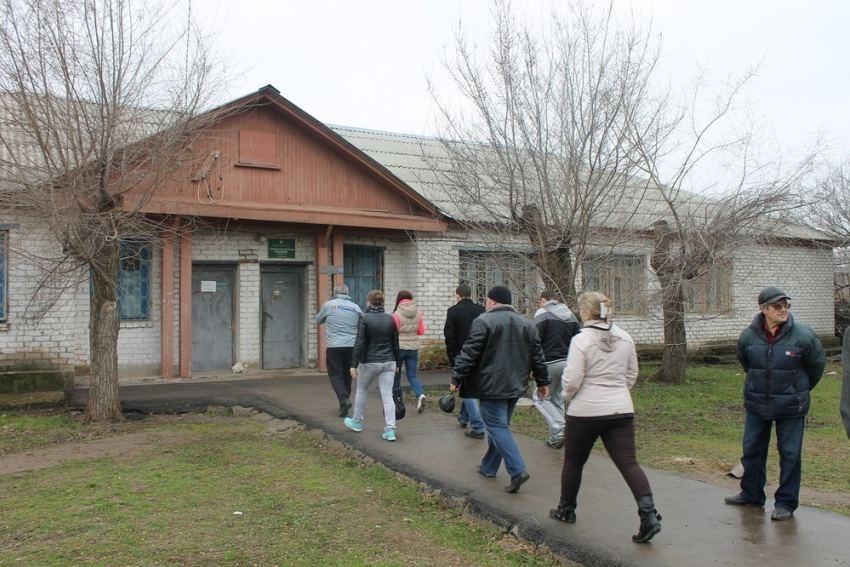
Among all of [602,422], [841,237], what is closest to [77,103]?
[602,422]

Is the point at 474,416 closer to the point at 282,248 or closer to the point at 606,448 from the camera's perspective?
the point at 606,448

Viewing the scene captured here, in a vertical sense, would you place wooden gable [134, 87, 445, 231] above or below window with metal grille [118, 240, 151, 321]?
above

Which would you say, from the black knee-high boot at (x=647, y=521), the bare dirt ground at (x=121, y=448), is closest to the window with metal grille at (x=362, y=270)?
the bare dirt ground at (x=121, y=448)

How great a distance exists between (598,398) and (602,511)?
1.05 meters

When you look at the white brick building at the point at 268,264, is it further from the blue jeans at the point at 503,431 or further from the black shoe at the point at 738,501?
the black shoe at the point at 738,501

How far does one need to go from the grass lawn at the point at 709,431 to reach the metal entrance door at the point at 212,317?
6030mm

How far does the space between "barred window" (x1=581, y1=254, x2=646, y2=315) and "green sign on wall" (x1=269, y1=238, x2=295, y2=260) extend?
5595 mm

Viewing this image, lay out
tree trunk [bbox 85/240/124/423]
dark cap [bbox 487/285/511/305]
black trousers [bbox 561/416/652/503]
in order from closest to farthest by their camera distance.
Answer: black trousers [bbox 561/416/652/503] < dark cap [bbox 487/285/511/305] < tree trunk [bbox 85/240/124/423]

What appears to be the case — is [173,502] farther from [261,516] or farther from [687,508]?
[687,508]

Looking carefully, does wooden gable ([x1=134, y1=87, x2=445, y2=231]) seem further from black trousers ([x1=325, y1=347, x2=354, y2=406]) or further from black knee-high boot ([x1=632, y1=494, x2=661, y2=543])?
black knee-high boot ([x1=632, y1=494, x2=661, y2=543])

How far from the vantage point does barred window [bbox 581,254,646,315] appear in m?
10.8

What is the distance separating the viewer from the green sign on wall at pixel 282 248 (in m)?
13.8

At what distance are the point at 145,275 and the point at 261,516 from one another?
8.32m

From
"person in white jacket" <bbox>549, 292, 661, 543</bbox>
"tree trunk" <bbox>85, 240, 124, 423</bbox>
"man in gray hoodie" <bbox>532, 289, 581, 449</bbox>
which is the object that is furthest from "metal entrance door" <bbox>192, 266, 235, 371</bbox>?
"person in white jacket" <bbox>549, 292, 661, 543</bbox>
